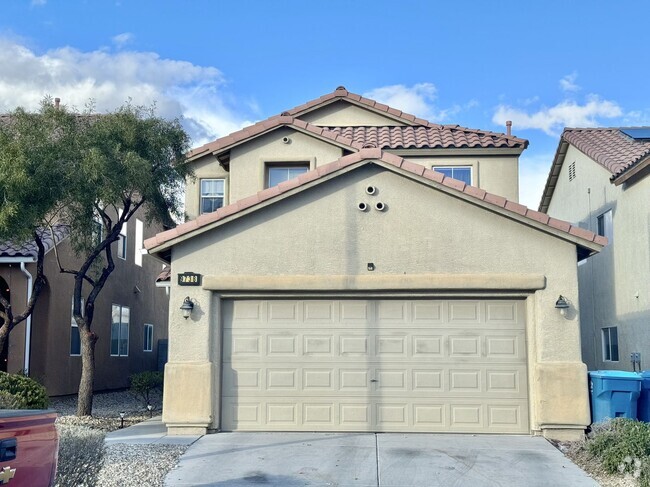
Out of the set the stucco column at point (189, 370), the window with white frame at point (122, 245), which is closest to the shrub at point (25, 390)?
the stucco column at point (189, 370)

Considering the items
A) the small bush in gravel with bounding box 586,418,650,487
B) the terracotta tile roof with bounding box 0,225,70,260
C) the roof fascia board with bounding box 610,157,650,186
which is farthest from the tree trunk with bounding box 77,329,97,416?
the roof fascia board with bounding box 610,157,650,186

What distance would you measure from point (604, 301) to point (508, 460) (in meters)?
8.94

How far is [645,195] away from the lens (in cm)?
1555

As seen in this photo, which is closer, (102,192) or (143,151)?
(102,192)

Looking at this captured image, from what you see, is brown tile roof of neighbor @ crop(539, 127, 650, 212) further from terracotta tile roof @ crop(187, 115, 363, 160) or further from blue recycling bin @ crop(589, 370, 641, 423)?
terracotta tile roof @ crop(187, 115, 363, 160)

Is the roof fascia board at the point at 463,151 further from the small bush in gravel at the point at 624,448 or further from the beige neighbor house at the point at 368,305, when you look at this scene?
the small bush in gravel at the point at 624,448

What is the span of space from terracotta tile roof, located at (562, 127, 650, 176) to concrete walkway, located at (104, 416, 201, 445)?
998 centimetres

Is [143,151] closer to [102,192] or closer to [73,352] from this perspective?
[102,192]

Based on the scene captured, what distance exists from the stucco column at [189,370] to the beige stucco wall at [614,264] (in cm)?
863

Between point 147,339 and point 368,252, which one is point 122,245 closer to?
point 147,339

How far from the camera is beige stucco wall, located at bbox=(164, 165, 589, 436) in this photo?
12.6 m

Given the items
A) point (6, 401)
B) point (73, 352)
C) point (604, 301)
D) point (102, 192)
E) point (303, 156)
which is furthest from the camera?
point (73, 352)

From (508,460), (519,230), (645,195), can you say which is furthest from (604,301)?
(508,460)

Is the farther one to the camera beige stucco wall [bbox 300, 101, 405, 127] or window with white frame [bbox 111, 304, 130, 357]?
window with white frame [bbox 111, 304, 130, 357]
